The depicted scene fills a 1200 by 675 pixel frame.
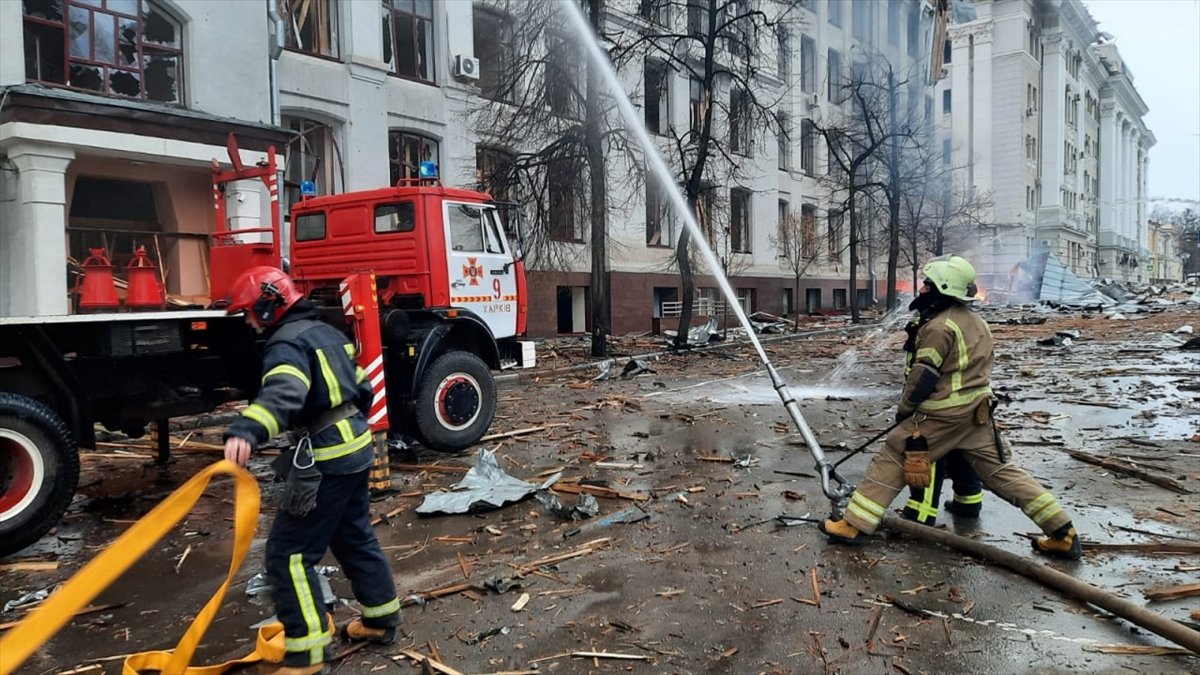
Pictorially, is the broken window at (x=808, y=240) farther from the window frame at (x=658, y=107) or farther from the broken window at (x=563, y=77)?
the broken window at (x=563, y=77)

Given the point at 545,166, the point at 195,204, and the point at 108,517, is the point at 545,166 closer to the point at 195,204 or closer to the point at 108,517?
the point at 195,204

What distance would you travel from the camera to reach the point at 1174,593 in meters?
4.16

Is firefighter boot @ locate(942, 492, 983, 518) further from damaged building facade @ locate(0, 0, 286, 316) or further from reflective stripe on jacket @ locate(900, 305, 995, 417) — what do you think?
damaged building facade @ locate(0, 0, 286, 316)

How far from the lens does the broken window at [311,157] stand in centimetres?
1708

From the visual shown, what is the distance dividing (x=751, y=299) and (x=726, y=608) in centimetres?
2988

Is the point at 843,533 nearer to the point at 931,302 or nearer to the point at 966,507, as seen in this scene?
the point at 966,507

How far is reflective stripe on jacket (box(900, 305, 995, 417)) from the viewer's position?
484cm

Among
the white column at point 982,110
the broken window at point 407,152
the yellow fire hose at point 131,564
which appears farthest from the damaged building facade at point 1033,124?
the yellow fire hose at point 131,564

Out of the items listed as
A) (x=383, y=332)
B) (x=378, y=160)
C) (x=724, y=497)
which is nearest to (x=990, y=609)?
(x=724, y=497)

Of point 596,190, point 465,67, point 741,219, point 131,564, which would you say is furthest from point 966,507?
point 741,219

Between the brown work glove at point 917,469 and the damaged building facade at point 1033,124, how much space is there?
47.0 metres

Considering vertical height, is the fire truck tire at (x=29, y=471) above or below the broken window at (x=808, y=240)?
below

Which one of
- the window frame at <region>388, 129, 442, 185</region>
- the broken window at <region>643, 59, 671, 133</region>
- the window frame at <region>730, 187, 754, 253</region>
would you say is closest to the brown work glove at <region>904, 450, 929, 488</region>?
the window frame at <region>388, 129, 442, 185</region>

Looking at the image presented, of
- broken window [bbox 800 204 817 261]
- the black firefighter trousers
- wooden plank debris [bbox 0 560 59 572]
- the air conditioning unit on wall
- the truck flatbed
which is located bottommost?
wooden plank debris [bbox 0 560 59 572]
